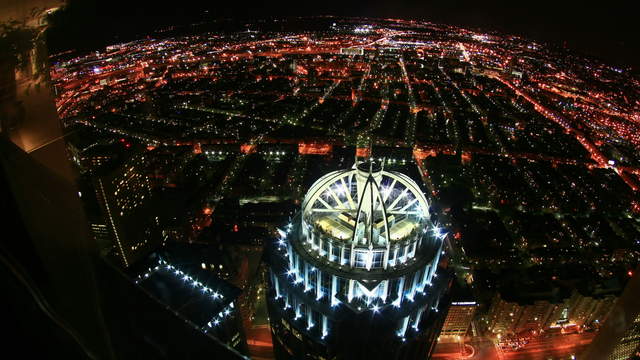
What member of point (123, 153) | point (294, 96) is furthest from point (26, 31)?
point (294, 96)

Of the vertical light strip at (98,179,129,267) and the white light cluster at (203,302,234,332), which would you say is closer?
the white light cluster at (203,302,234,332)

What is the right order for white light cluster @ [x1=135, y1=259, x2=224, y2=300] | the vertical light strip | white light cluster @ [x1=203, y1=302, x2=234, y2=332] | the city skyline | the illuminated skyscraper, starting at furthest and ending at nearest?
the illuminated skyscraper
the vertical light strip
white light cluster @ [x1=135, y1=259, x2=224, y2=300]
white light cluster @ [x1=203, y1=302, x2=234, y2=332]
the city skyline

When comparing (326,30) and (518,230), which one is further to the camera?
(326,30)

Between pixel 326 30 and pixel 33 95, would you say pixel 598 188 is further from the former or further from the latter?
pixel 326 30

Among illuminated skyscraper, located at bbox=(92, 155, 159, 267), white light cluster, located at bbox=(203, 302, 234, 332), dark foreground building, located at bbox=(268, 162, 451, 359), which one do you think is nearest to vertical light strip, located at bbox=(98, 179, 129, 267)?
illuminated skyscraper, located at bbox=(92, 155, 159, 267)

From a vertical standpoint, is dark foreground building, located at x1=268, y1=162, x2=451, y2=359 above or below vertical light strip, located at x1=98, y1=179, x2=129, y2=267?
above

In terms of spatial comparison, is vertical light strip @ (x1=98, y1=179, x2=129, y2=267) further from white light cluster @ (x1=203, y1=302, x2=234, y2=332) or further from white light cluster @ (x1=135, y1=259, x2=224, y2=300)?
white light cluster @ (x1=203, y1=302, x2=234, y2=332)

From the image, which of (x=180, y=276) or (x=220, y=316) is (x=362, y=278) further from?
(x=180, y=276)

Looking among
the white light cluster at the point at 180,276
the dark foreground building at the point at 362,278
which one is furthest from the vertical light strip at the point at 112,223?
the dark foreground building at the point at 362,278
